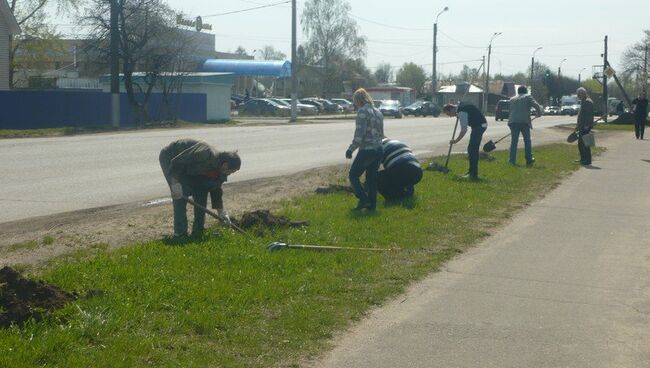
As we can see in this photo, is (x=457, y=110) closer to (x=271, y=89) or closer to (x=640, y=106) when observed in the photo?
(x=640, y=106)

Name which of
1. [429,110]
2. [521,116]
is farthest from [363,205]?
[429,110]

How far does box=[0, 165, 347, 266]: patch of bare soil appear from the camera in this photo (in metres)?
9.16

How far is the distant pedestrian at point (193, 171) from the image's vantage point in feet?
30.1

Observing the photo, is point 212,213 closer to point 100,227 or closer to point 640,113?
point 100,227

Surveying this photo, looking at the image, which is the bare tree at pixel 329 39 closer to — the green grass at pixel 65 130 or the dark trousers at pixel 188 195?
the green grass at pixel 65 130

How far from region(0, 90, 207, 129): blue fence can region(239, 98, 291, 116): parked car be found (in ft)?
61.2

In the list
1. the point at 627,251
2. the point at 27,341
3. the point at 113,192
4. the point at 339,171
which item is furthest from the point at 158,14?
the point at 27,341

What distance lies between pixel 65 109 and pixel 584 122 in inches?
1088

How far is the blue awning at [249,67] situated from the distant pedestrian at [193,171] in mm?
69006

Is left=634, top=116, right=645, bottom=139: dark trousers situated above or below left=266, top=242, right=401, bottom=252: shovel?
above

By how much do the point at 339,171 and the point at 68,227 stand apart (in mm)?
8812

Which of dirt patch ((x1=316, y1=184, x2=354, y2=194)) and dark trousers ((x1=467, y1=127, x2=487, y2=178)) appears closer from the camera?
dirt patch ((x1=316, y1=184, x2=354, y2=194))

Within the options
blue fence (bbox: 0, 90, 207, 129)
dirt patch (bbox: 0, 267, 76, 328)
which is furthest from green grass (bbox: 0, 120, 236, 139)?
dirt patch (bbox: 0, 267, 76, 328)

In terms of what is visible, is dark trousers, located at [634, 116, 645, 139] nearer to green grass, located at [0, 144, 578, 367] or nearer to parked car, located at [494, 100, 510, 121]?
green grass, located at [0, 144, 578, 367]
